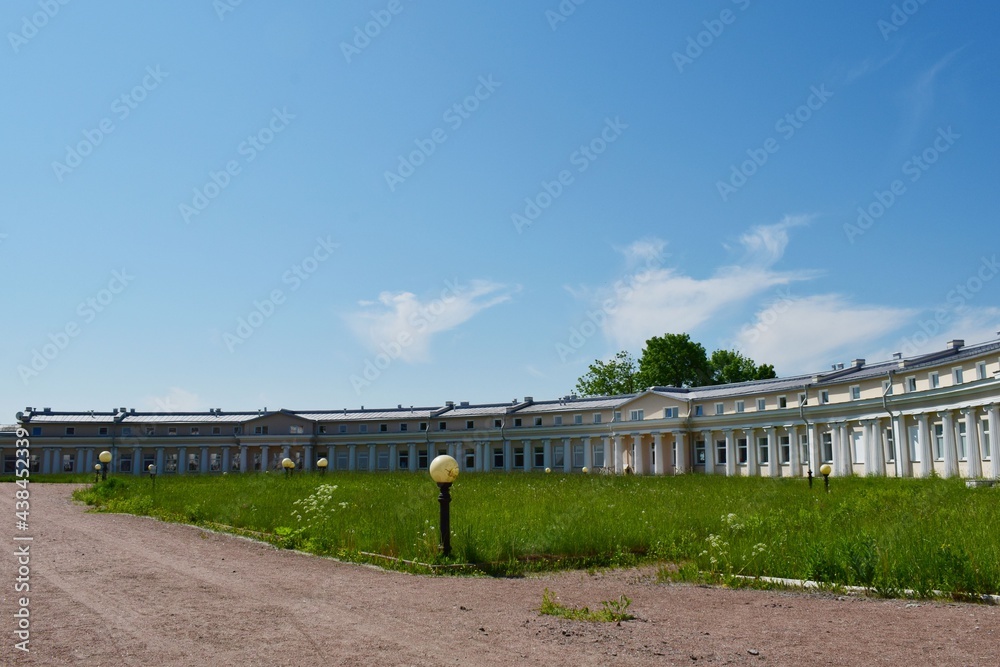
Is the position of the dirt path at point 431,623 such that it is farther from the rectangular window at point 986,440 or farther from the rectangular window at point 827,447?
the rectangular window at point 827,447

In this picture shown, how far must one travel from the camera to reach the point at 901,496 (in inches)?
904

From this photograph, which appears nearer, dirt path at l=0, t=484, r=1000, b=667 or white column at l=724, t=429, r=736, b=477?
dirt path at l=0, t=484, r=1000, b=667

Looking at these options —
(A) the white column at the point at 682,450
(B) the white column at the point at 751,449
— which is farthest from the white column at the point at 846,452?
(A) the white column at the point at 682,450

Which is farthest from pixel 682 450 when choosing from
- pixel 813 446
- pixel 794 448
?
pixel 813 446

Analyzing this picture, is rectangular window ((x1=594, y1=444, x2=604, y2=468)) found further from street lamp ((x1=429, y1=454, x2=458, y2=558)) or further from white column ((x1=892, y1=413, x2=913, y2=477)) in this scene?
street lamp ((x1=429, y1=454, x2=458, y2=558))

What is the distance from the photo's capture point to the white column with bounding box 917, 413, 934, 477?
4319 centimetres

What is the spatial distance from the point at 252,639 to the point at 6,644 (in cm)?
231

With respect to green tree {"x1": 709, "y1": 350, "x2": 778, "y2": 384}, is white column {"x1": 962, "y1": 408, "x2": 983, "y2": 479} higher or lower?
lower

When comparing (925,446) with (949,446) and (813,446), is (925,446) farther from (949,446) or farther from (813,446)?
(813,446)

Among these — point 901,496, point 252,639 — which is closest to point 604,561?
point 252,639

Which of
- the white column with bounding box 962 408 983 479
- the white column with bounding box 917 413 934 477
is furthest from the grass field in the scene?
the white column with bounding box 917 413 934 477

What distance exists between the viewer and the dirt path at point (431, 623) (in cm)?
698

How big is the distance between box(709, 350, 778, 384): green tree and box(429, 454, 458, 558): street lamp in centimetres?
7732

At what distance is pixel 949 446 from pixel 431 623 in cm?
4272
